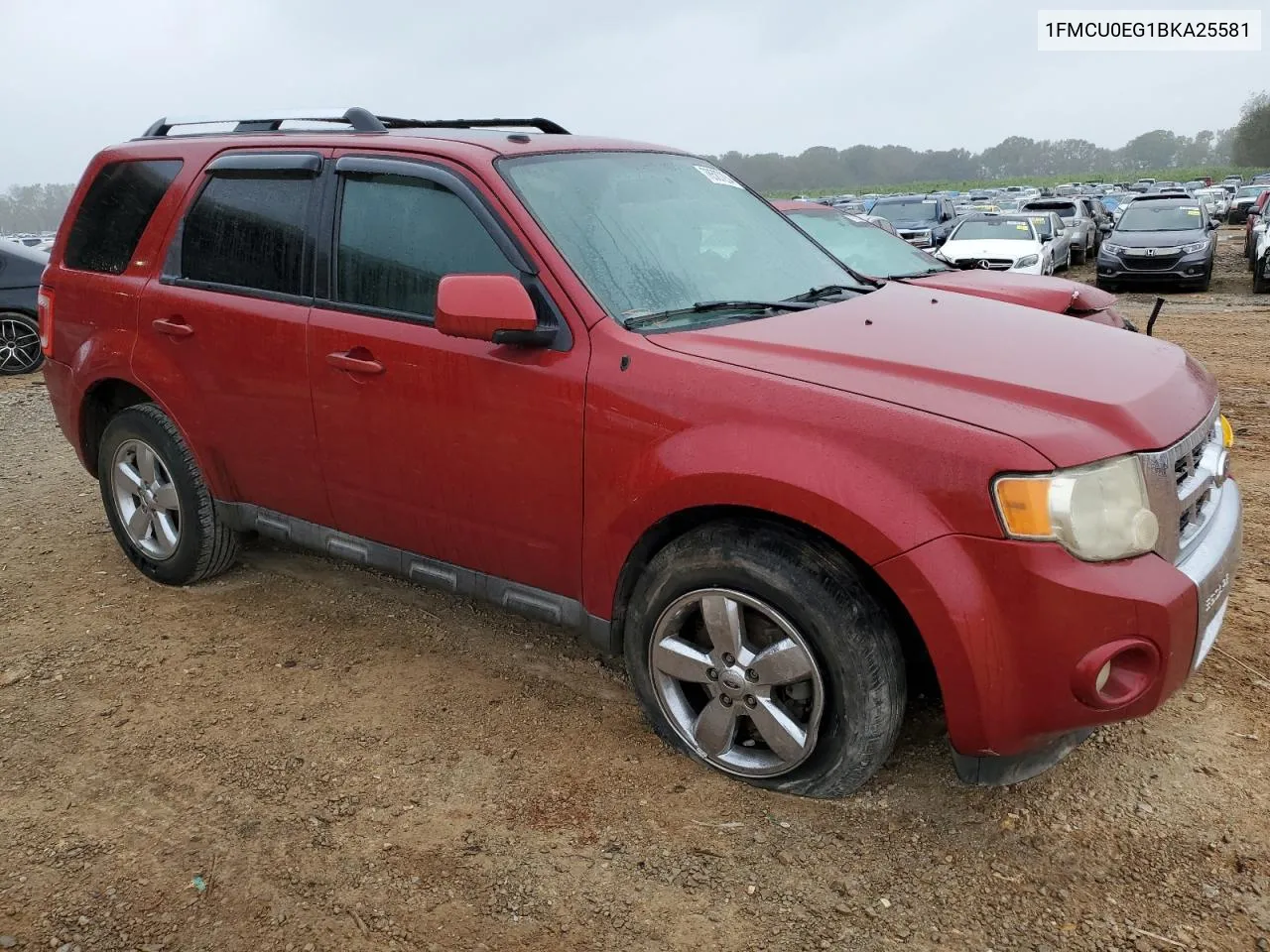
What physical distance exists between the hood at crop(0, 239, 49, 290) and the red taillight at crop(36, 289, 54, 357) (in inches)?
264

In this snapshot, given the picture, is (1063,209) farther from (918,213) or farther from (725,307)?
(725,307)

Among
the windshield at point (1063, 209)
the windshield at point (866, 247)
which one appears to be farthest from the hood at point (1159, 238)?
the windshield at point (866, 247)

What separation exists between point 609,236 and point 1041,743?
193 cm

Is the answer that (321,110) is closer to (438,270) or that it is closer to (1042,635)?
(438,270)

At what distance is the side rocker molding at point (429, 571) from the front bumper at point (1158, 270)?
1662cm

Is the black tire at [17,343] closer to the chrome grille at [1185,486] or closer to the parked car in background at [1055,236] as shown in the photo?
the chrome grille at [1185,486]

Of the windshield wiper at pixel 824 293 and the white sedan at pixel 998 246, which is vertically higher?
the windshield wiper at pixel 824 293

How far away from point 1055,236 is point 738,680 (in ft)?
64.3

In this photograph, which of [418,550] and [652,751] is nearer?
[652,751]

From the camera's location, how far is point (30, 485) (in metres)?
6.42

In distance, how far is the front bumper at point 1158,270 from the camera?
16656mm

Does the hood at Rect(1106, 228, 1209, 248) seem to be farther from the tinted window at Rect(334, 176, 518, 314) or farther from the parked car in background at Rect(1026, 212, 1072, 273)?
the tinted window at Rect(334, 176, 518, 314)

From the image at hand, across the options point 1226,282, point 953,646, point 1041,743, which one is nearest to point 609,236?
point 953,646

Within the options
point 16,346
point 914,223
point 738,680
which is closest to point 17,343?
point 16,346
